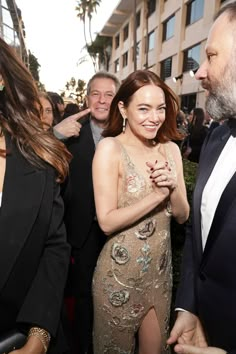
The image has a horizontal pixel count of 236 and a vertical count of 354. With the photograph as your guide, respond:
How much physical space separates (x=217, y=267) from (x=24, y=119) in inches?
41.0

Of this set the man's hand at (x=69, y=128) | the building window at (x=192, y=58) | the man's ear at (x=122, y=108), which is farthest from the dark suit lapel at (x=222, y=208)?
the building window at (x=192, y=58)

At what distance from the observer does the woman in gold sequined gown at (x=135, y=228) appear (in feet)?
6.24

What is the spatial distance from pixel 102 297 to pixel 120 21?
44644 mm

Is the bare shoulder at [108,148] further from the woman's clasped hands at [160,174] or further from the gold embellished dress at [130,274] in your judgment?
the woman's clasped hands at [160,174]

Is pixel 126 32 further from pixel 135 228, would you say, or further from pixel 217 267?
pixel 217 267

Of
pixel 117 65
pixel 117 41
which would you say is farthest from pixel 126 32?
pixel 117 65

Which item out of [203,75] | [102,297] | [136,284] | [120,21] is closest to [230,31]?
[203,75]

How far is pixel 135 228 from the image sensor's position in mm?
1941

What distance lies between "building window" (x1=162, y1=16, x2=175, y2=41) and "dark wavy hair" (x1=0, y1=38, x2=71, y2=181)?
2759 centimetres

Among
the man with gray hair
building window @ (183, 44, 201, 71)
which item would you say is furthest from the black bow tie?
building window @ (183, 44, 201, 71)

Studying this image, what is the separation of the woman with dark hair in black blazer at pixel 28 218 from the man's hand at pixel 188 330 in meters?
0.59

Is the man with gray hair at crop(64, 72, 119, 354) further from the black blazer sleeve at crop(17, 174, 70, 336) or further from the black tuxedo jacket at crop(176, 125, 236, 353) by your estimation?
the black tuxedo jacket at crop(176, 125, 236, 353)

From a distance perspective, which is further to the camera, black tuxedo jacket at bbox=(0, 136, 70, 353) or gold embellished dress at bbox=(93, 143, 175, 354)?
gold embellished dress at bbox=(93, 143, 175, 354)

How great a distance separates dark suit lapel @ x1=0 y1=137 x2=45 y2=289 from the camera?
1.25 m
